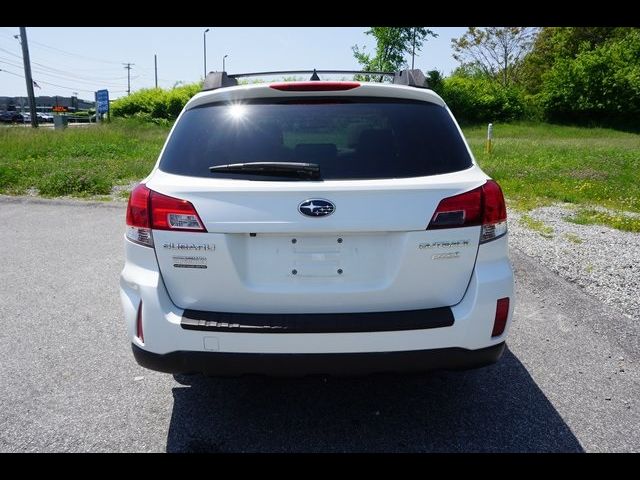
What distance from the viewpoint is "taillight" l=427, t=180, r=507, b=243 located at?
2285 mm

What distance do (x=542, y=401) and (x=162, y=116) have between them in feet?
161

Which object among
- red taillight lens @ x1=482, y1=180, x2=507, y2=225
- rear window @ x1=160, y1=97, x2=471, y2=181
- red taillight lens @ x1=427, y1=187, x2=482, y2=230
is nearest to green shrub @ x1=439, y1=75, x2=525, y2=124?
rear window @ x1=160, y1=97, x2=471, y2=181

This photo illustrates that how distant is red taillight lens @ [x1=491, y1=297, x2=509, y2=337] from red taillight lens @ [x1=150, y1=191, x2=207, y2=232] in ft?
4.56

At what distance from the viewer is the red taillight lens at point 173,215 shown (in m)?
2.27

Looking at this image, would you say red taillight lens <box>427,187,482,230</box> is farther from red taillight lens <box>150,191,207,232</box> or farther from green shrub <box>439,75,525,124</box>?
green shrub <box>439,75,525,124</box>

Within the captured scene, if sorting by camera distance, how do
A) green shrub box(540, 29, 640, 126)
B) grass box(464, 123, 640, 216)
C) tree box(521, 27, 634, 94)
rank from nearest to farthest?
grass box(464, 123, 640, 216) → green shrub box(540, 29, 640, 126) → tree box(521, 27, 634, 94)

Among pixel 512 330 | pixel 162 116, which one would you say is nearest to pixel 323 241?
pixel 512 330

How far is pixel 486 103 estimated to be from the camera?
1657 inches

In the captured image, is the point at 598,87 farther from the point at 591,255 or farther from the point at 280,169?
the point at 280,169

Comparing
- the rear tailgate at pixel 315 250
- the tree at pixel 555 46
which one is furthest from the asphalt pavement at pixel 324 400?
the tree at pixel 555 46

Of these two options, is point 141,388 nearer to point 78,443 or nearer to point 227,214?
point 78,443

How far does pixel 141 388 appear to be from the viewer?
3115mm

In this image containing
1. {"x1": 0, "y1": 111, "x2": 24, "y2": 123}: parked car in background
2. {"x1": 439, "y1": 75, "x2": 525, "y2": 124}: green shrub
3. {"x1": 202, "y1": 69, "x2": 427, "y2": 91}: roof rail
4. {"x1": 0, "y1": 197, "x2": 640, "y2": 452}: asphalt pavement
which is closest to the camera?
{"x1": 0, "y1": 197, "x2": 640, "y2": 452}: asphalt pavement

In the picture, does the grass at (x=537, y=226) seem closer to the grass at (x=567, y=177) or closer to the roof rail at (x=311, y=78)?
the grass at (x=567, y=177)
